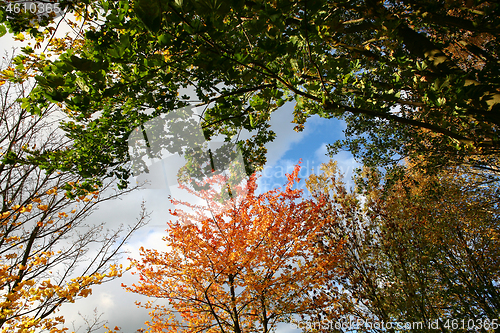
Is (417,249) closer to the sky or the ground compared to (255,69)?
closer to the ground

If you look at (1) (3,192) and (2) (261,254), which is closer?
(1) (3,192)

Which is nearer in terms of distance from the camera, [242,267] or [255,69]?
[255,69]

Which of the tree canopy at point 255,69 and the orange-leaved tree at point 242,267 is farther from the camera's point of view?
the orange-leaved tree at point 242,267

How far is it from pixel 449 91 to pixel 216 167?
3165mm

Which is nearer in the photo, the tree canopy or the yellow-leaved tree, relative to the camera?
the tree canopy

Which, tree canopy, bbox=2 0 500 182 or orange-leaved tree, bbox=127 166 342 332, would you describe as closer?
tree canopy, bbox=2 0 500 182

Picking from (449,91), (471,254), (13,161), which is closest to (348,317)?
(471,254)

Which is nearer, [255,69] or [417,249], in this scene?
[255,69]

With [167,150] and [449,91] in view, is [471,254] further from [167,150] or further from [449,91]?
[167,150]

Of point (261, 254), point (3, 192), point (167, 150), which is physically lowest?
point (261, 254)

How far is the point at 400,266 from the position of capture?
5.55m

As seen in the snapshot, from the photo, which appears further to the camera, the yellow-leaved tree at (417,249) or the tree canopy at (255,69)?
the yellow-leaved tree at (417,249)

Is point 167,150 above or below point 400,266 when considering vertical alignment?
above

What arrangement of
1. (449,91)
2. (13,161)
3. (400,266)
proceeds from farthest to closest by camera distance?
(400,266), (13,161), (449,91)
